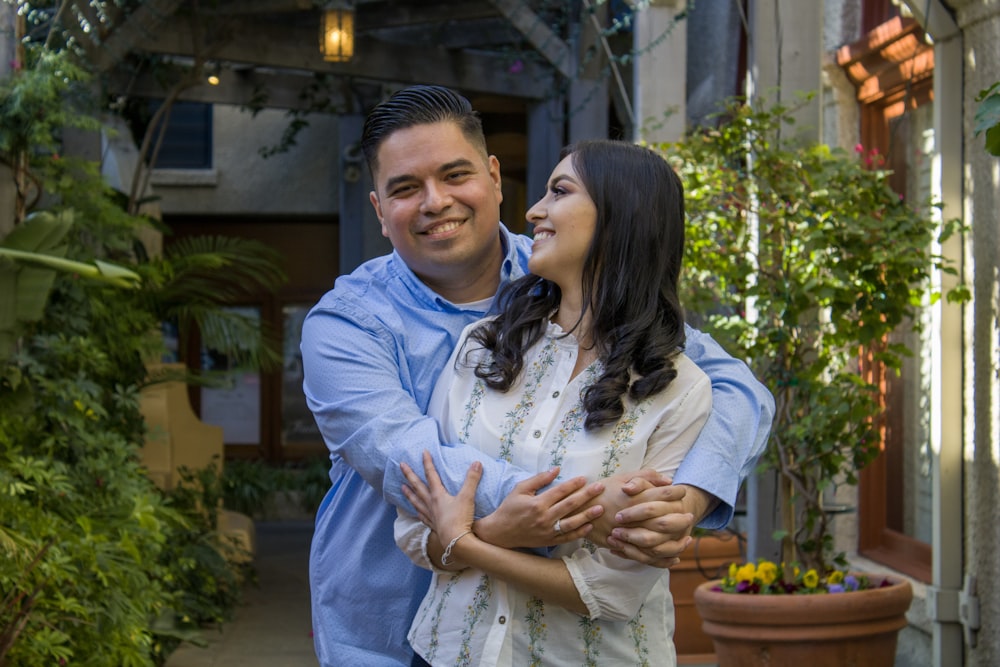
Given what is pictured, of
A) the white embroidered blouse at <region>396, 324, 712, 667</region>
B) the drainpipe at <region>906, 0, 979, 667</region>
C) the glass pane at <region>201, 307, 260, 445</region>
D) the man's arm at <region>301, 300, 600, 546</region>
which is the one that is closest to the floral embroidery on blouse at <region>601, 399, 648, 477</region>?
the white embroidered blouse at <region>396, 324, 712, 667</region>

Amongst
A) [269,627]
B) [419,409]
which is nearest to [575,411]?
[419,409]

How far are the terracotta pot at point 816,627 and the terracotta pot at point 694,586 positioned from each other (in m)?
1.43

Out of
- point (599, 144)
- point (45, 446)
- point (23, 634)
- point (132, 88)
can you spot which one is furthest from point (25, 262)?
point (132, 88)

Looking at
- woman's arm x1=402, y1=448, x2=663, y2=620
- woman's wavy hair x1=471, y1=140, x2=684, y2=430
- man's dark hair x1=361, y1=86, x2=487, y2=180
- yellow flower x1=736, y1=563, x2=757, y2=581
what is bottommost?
yellow flower x1=736, y1=563, x2=757, y2=581

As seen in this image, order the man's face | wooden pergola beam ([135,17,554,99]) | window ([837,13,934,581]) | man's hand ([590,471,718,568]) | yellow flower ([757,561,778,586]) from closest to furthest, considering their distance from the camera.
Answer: man's hand ([590,471,718,568])
the man's face
yellow flower ([757,561,778,586])
window ([837,13,934,581])
wooden pergola beam ([135,17,554,99])

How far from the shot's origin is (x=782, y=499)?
589cm

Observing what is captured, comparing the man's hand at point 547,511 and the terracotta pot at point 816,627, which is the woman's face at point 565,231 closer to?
the man's hand at point 547,511

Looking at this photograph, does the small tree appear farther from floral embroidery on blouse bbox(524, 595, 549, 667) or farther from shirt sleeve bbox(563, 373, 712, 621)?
floral embroidery on blouse bbox(524, 595, 549, 667)

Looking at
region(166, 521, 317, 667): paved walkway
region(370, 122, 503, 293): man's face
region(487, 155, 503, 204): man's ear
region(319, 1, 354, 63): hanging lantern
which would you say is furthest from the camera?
region(319, 1, 354, 63): hanging lantern

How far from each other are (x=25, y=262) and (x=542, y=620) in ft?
13.2

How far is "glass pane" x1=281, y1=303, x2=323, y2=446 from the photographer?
1766cm

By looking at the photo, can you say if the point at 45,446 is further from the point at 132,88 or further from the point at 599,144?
the point at 132,88

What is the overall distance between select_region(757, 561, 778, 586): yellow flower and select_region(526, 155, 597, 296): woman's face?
3.48 m

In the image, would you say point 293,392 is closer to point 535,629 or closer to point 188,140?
point 188,140
